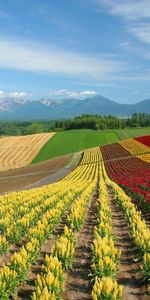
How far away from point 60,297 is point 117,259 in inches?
107

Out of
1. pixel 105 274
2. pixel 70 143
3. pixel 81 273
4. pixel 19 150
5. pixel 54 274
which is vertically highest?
pixel 70 143

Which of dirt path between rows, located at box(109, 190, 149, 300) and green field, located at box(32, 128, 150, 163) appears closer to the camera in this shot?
dirt path between rows, located at box(109, 190, 149, 300)

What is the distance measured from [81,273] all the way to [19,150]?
105568 millimetres

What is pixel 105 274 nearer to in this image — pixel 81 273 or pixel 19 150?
pixel 81 273

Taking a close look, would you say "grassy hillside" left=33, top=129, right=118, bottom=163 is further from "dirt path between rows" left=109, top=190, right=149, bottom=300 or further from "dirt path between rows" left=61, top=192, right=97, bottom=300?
"dirt path between rows" left=61, top=192, right=97, bottom=300

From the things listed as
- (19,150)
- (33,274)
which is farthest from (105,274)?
(19,150)

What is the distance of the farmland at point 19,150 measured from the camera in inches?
3861

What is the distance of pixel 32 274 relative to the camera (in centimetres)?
1171

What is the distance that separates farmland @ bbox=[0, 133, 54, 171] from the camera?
322 feet

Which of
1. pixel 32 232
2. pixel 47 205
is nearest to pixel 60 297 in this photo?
pixel 32 232

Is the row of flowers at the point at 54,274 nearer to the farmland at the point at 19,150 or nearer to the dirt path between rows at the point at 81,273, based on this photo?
the dirt path between rows at the point at 81,273

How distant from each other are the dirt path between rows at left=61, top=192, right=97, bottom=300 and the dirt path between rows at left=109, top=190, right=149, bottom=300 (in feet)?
3.46

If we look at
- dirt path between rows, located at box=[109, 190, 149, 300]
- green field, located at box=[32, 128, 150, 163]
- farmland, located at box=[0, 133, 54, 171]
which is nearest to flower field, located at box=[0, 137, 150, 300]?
dirt path between rows, located at box=[109, 190, 149, 300]

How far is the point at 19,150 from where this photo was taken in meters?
116
